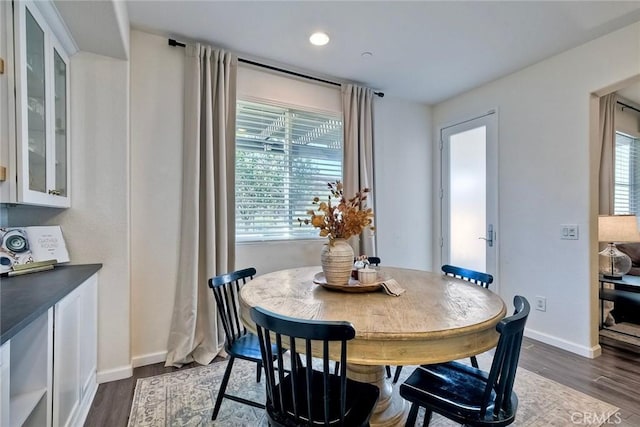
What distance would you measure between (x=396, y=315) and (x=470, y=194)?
2930mm

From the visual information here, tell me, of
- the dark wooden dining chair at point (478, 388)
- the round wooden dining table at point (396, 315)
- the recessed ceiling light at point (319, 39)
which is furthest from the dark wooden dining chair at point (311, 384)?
the recessed ceiling light at point (319, 39)

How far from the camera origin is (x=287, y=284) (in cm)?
197

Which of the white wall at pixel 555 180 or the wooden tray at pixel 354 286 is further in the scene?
the white wall at pixel 555 180

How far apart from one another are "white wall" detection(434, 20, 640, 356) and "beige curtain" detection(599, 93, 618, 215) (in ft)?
3.92

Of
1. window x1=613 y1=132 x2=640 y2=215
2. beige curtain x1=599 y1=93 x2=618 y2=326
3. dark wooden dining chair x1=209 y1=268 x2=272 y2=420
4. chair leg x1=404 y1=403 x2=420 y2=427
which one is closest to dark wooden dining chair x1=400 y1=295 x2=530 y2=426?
chair leg x1=404 y1=403 x2=420 y2=427

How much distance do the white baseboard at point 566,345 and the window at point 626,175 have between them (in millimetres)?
2344

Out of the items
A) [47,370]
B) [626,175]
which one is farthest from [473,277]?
[626,175]

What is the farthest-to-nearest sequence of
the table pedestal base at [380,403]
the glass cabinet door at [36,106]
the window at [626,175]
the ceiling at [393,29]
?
the window at [626,175] → the ceiling at [393,29] → the table pedestal base at [380,403] → the glass cabinet door at [36,106]

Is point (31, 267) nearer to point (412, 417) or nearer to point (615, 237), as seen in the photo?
point (412, 417)

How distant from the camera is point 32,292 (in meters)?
1.46

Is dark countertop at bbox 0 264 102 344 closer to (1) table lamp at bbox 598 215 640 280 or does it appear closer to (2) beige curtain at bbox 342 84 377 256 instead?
(2) beige curtain at bbox 342 84 377 256

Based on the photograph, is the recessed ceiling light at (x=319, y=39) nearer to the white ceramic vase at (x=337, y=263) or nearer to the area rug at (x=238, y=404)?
the white ceramic vase at (x=337, y=263)

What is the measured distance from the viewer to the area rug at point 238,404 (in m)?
1.88

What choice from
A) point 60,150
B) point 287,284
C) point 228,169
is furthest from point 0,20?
point 287,284
